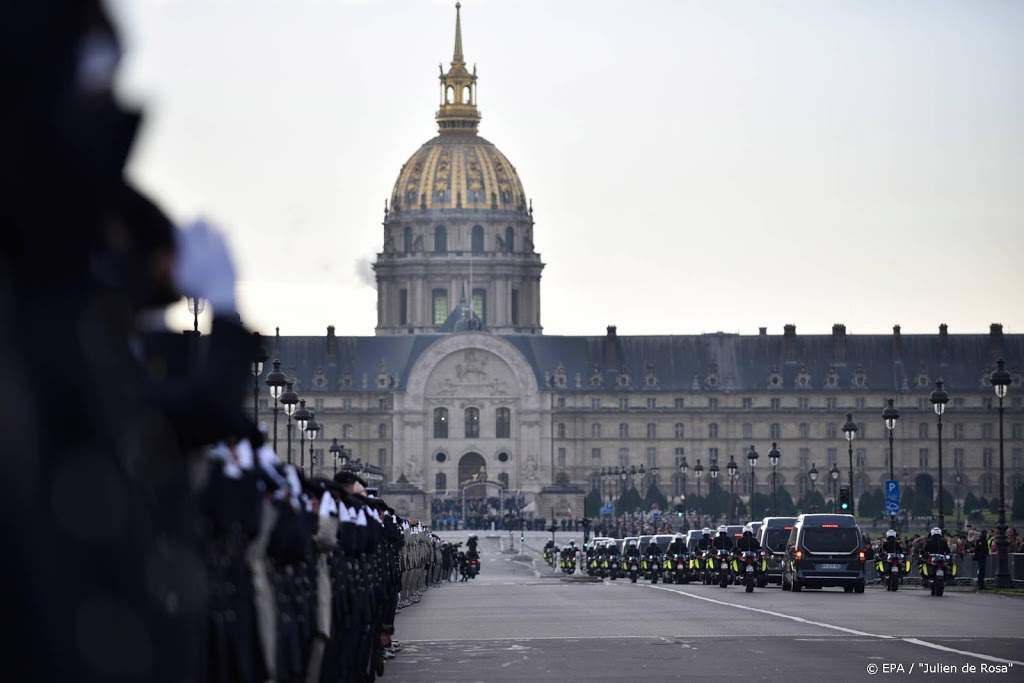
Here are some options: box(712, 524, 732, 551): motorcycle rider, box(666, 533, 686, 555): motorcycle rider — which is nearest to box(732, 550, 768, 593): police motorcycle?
box(712, 524, 732, 551): motorcycle rider

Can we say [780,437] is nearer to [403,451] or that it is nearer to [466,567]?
[403,451]

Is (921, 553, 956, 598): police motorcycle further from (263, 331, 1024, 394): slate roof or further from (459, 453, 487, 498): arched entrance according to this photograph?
(263, 331, 1024, 394): slate roof

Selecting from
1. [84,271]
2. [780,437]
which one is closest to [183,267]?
[84,271]

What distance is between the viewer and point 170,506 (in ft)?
12.6

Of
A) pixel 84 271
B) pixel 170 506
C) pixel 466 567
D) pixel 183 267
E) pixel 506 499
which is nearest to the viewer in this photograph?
pixel 84 271

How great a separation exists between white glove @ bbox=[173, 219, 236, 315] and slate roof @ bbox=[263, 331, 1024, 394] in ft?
560

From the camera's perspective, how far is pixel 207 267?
179 inches

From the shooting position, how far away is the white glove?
4.26m

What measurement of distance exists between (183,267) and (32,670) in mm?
1389

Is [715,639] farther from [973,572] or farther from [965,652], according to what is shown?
[973,572]

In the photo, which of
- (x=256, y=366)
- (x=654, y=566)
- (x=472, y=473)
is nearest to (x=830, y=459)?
(x=472, y=473)

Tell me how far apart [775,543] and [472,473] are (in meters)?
129

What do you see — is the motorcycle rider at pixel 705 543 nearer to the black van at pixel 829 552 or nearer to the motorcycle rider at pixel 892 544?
the motorcycle rider at pixel 892 544

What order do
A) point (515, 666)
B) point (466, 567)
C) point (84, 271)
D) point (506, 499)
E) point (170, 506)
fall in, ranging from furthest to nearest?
point (506, 499)
point (466, 567)
point (515, 666)
point (170, 506)
point (84, 271)
